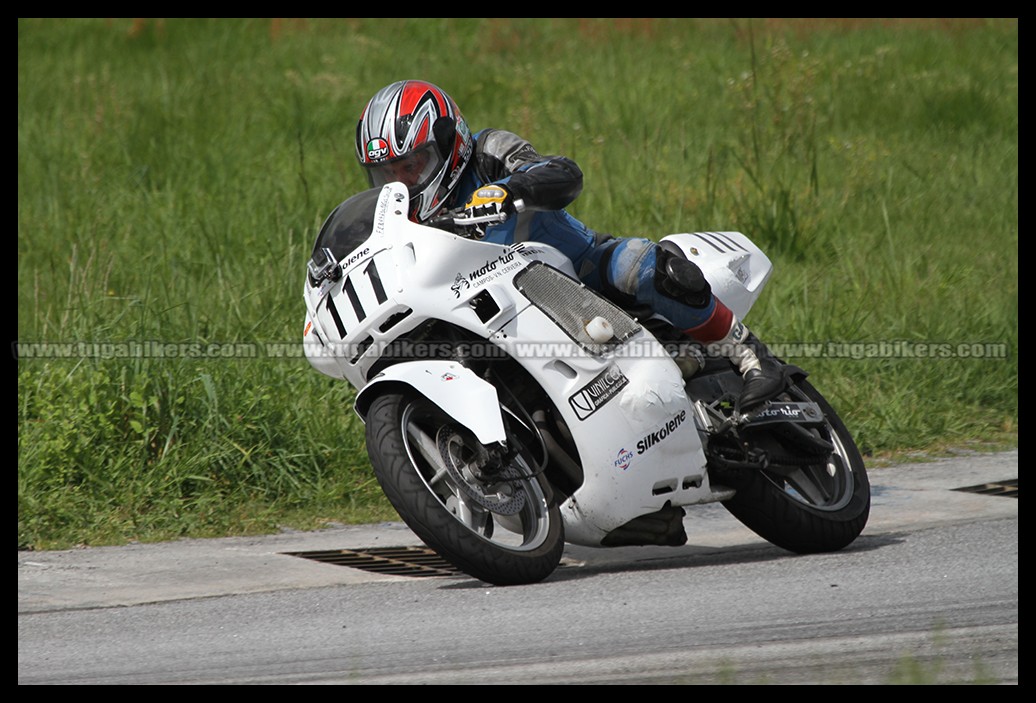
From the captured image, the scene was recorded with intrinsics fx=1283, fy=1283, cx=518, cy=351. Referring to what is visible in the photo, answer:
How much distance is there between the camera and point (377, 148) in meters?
4.93

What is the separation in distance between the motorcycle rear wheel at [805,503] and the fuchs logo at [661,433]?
364mm

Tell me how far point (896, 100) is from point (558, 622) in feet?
36.3

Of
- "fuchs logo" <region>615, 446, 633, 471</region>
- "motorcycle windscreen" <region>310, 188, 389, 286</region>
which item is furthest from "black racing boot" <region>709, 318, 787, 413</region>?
"motorcycle windscreen" <region>310, 188, 389, 286</region>

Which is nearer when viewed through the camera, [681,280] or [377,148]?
[377,148]

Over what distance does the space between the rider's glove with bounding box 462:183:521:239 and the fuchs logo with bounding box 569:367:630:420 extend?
27.0 inches

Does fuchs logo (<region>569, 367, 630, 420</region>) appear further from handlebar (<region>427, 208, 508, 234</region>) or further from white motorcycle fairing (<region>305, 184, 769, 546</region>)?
handlebar (<region>427, 208, 508, 234</region>)

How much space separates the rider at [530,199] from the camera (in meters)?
4.91

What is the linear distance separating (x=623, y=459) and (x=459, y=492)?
0.62 m

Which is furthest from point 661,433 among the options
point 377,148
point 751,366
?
point 377,148

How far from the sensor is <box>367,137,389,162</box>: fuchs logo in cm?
492

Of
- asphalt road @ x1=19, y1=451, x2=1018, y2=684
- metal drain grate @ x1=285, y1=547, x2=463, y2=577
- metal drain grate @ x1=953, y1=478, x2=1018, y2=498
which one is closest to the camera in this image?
asphalt road @ x1=19, y1=451, x2=1018, y2=684

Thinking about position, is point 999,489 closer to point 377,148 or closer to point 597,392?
point 597,392

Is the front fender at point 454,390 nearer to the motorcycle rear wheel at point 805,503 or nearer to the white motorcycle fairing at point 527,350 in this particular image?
the white motorcycle fairing at point 527,350
